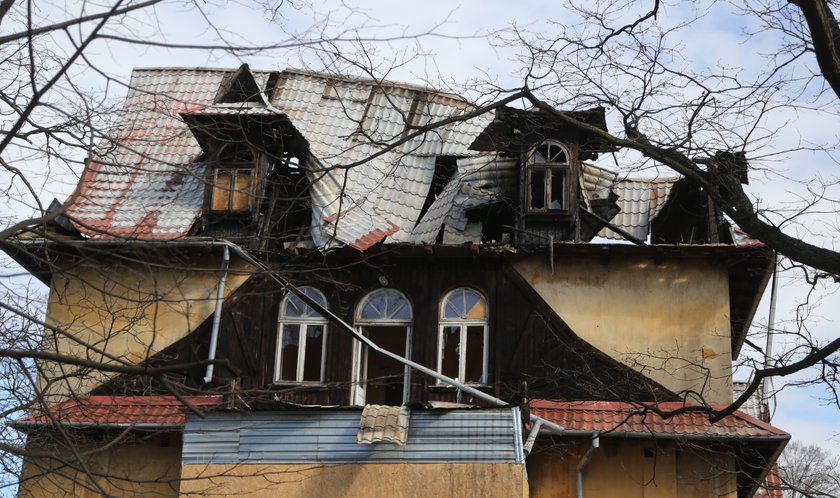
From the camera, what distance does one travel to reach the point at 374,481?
605 inches

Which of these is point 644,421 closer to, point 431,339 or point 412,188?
point 431,339

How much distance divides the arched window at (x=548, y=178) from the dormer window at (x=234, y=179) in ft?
13.8

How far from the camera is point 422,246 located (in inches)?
692

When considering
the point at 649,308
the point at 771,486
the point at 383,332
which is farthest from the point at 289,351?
the point at 771,486

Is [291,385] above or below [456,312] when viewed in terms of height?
below

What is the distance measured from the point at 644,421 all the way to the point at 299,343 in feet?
17.3

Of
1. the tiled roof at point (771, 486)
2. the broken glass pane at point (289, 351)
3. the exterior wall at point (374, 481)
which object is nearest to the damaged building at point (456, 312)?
the broken glass pane at point (289, 351)

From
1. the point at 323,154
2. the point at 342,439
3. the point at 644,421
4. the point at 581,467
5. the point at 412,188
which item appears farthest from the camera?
the point at 323,154

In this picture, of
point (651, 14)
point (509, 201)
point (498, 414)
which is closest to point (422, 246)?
point (509, 201)

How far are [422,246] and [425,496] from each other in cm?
395

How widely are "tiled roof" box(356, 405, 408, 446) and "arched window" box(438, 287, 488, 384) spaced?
227 cm

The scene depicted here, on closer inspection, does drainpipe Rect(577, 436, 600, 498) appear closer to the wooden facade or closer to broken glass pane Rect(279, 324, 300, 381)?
the wooden facade

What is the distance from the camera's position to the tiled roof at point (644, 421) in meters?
16.2

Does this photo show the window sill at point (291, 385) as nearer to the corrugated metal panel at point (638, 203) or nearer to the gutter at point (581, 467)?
A: the gutter at point (581, 467)
